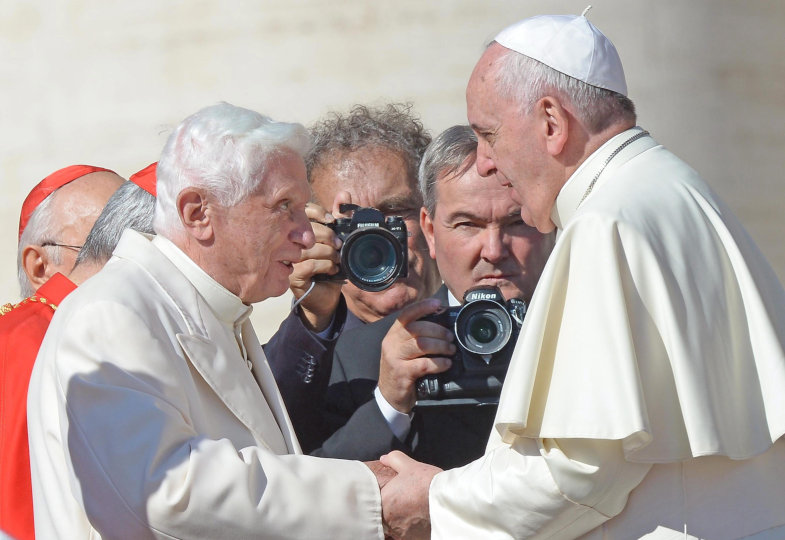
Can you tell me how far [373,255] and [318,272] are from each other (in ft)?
0.89

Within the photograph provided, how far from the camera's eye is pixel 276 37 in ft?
21.4

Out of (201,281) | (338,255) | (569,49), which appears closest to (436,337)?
(338,255)

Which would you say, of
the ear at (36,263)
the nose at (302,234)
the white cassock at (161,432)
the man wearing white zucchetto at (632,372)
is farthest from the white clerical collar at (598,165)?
the ear at (36,263)

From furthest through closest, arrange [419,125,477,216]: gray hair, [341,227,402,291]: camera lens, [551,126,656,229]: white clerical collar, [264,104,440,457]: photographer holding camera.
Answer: [419,125,477,216]: gray hair → [264,104,440,457]: photographer holding camera → [341,227,402,291]: camera lens → [551,126,656,229]: white clerical collar

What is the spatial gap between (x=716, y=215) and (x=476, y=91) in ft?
2.32

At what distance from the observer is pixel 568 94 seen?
3219 millimetres

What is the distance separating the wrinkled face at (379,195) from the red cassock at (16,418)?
119 cm

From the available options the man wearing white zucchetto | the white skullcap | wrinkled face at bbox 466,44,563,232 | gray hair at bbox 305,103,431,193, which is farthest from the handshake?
gray hair at bbox 305,103,431,193

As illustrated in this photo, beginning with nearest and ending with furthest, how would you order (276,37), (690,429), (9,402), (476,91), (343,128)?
(690,429), (476,91), (9,402), (343,128), (276,37)

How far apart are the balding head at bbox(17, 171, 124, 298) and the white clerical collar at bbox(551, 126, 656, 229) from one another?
2011 mm

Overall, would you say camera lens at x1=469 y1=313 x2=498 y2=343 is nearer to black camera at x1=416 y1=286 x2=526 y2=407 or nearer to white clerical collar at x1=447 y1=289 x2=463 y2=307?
black camera at x1=416 y1=286 x2=526 y2=407

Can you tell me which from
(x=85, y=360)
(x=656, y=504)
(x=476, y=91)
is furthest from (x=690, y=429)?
(x=85, y=360)

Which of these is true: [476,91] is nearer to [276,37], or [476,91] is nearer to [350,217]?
[350,217]

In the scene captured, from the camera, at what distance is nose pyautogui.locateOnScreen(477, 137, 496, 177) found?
3406 millimetres
